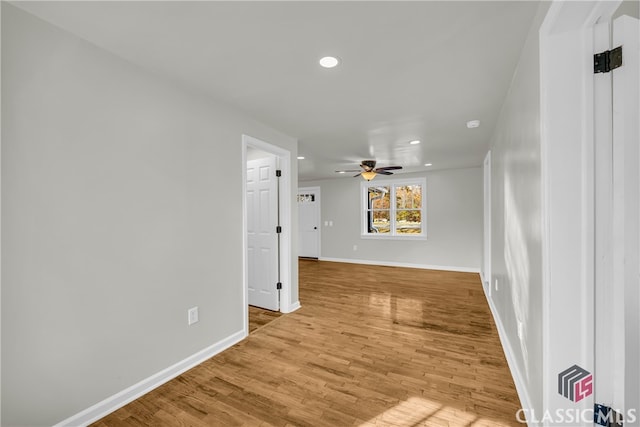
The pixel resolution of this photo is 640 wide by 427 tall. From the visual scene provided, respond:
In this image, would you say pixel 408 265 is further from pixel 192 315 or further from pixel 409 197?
pixel 192 315

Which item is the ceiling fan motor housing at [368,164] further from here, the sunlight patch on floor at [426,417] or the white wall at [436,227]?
the sunlight patch on floor at [426,417]

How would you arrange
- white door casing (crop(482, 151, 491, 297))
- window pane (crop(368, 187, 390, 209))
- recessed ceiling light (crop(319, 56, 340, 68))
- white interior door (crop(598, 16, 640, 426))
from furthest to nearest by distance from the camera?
window pane (crop(368, 187, 390, 209)) < white door casing (crop(482, 151, 491, 297)) < recessed ceiling light (crop(319, 56, 340, 68)) < white interior door (crop(598, 16, 640, 426))

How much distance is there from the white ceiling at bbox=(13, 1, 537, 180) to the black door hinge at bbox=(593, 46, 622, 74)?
461mm

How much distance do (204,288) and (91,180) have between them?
1.18 meters

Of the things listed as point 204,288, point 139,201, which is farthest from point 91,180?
point 204,288

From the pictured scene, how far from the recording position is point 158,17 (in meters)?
1.46

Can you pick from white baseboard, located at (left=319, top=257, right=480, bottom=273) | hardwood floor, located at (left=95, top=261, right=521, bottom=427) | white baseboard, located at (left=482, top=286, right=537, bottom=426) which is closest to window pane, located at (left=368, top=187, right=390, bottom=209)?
white baseboard, located at (left=319, top=257, right=480, bottom=273)

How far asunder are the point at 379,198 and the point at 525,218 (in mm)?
5488

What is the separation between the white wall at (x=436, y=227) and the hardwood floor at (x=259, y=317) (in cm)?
403

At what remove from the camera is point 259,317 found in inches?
135

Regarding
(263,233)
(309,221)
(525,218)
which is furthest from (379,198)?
(525,218)

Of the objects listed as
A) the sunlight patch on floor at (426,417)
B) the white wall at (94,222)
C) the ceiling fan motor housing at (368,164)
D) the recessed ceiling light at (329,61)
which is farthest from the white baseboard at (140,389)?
the ceiling fan motor housing at (368,164)

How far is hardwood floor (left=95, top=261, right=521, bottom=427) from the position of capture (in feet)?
5.72

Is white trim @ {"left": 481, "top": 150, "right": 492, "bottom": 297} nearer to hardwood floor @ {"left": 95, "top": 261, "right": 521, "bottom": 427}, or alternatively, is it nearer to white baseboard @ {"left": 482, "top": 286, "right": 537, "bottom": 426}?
hardwood floor @ {"left": 95, "top": 261, "right": 521, "bottom": 427}
